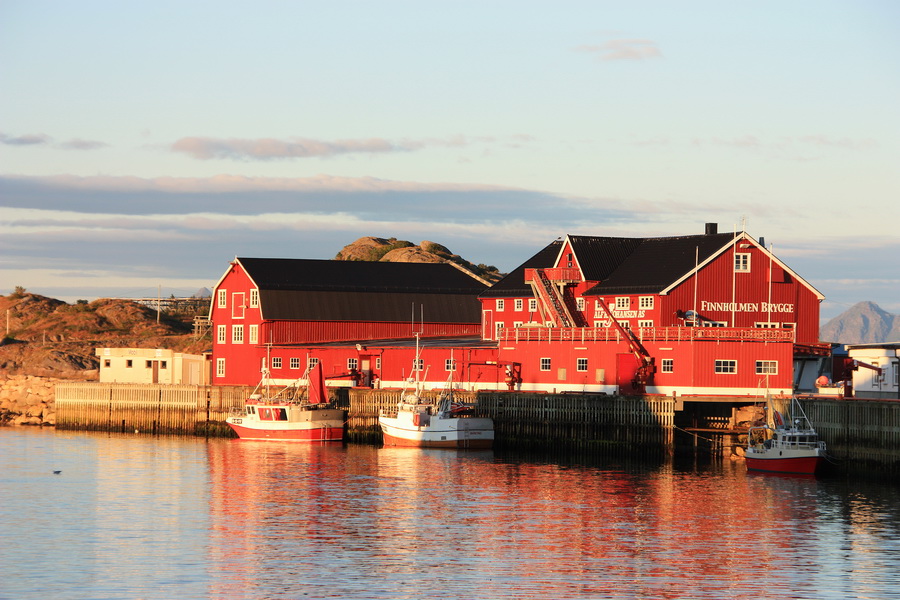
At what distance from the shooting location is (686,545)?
44281 millimetres

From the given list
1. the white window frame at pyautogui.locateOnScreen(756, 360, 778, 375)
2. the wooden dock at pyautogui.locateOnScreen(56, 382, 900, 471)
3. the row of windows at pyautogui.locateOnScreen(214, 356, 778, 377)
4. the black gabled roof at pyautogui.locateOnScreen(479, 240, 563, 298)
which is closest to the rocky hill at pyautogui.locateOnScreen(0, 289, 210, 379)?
the wooden dock at pyautogui.locateOnScreen(56, 382, 900, 471)

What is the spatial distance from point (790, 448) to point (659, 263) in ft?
76.1

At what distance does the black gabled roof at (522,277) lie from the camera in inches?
3679

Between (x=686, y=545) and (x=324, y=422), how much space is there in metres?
40.3

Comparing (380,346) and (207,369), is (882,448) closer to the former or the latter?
(380,346)

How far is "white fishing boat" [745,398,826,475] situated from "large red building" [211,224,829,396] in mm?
5617

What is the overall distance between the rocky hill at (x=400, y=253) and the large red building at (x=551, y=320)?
40228 mm

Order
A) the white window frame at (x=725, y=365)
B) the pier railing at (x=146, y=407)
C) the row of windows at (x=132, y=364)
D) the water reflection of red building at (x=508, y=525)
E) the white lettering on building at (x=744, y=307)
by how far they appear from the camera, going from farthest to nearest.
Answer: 1. the row of windows at (x=132, y=364)
2. the pier railing at (x=146, y=407)
3. the white lettering on building at (x=744, y=307)
4. the white window frame at (x=725, y=365)
5. the water reflection of red building at (x=508, y=525)

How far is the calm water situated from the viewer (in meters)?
38.2

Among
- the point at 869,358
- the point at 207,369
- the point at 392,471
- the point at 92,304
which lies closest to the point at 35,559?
the point at 392,471

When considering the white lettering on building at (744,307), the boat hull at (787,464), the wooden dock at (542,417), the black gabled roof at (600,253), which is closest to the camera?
the wooden dock at (542,417)

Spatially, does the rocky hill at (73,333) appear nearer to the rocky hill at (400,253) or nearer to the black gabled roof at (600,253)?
the rocky hill at (400,253)

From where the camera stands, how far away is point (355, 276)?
10150cm

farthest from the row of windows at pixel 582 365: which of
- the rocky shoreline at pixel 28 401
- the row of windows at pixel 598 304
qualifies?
the rocky shoreline at pixel 28 401
